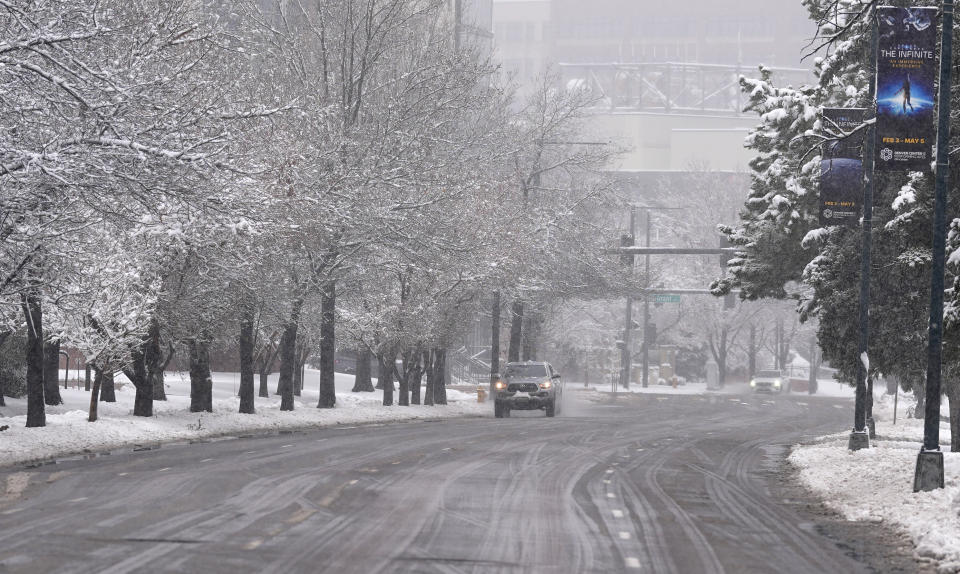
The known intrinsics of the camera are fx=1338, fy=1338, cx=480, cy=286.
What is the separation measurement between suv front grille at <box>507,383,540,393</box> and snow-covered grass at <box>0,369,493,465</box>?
2.67m

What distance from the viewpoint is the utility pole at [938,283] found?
53.7 ft

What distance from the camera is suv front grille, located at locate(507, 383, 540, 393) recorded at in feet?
146

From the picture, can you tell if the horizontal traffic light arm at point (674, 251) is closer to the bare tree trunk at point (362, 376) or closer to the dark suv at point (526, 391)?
the dark suv at point (526, 391)

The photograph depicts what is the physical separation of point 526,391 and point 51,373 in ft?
56.7

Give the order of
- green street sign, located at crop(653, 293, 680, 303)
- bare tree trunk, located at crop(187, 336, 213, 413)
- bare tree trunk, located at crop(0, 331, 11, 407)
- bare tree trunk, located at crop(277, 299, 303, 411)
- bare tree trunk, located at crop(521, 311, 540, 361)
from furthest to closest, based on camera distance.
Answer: green street sign, located at crop(653, 293, 680, 303), bare tree trunk, located at crop(521, 311, 540, 361), bare tree trunk, located at crop(277, 299, 303, 411), bare tree trunk, located at crop(187, 336, 213, 413), bare tree trunk, located at crop(0, 331, 11, 407)

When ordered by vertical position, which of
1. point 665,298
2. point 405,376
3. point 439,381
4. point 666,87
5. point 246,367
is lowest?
point 439,381

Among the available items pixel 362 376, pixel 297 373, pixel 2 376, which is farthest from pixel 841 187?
pixel 362 376

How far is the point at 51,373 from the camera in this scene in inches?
1261

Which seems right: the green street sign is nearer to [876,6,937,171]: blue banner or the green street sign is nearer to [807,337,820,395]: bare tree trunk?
[807,337,820,395]: bare tree trunk

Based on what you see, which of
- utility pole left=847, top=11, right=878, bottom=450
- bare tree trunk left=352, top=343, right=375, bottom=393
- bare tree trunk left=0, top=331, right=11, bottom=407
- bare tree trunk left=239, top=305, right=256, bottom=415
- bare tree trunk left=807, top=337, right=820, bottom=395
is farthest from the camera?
bare tree trunk left=807, top=337, right=820, bottom=395

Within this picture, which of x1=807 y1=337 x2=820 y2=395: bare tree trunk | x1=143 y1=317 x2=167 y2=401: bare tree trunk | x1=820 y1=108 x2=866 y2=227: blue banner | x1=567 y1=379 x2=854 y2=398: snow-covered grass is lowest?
x1=567 y1=379 x2=854 y2=398: snow-covered grass

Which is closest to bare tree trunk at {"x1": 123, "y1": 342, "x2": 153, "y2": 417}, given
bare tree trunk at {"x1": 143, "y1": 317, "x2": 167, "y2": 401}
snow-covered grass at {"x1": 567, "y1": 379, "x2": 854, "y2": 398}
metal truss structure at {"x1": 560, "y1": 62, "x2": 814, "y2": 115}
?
bare tree trunk at {"x1": 143, "y1": 317, "x2": 167, "y2": 401}

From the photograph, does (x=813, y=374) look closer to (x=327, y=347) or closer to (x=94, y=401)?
(x=327, y=347)

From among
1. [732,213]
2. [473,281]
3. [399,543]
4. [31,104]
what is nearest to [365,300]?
[473,281]
